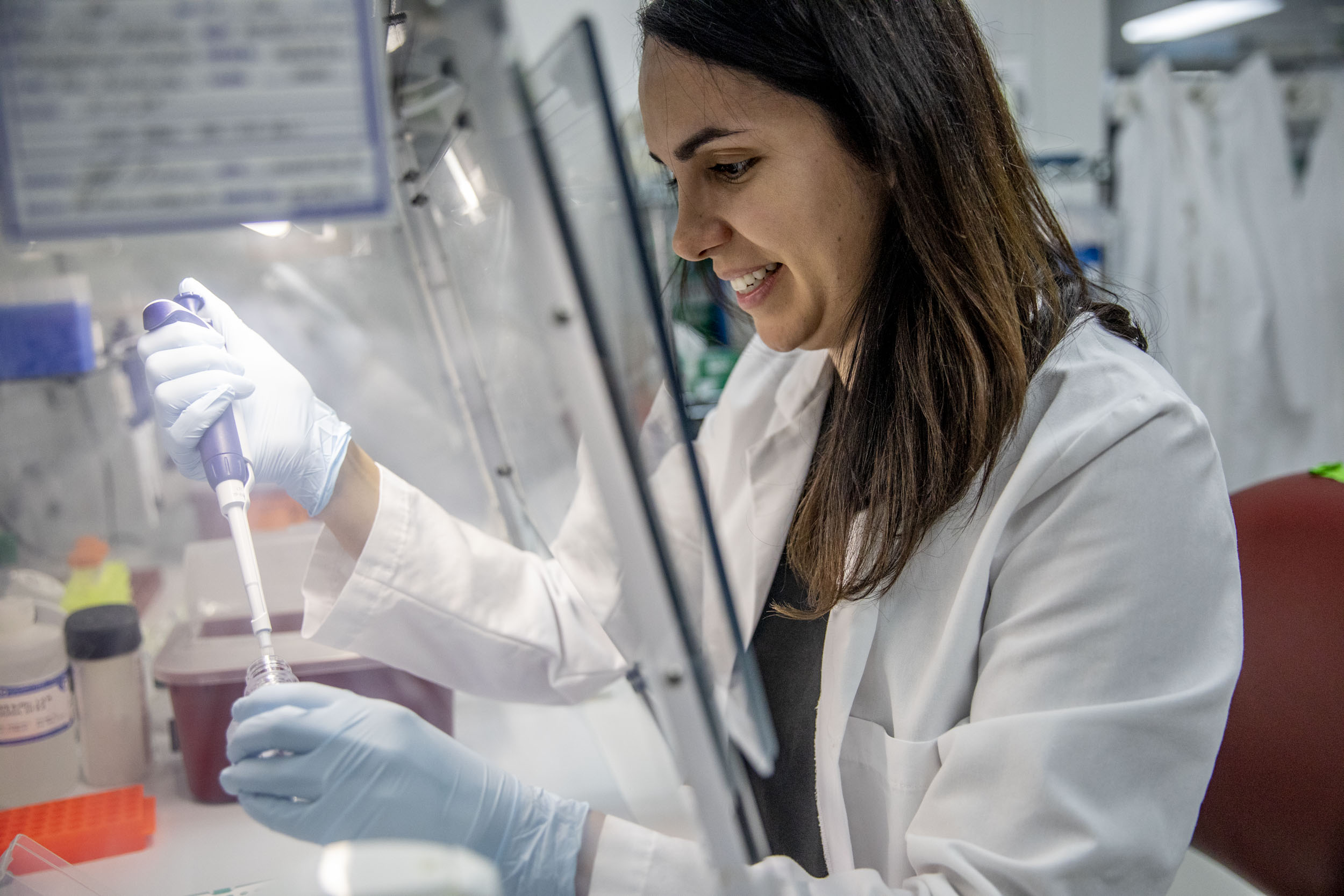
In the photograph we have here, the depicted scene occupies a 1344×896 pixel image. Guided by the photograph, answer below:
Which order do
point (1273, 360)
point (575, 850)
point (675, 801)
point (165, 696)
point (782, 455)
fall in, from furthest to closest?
point (1273, 360) < point (782, 455) < point (165, 696) < point (575, 850) < point (675, 801)

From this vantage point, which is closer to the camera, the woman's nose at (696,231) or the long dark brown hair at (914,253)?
the long dark brown hair at (914,253)

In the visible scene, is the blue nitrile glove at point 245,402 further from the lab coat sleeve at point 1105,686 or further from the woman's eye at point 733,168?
the lab coat sleeve at point 1105,686

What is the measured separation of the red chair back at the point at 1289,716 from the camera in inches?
38.8

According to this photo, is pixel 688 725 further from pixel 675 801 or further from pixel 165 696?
pixel 165 696

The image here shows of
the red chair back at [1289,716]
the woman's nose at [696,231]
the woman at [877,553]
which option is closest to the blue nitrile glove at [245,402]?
the woman at [877,553]

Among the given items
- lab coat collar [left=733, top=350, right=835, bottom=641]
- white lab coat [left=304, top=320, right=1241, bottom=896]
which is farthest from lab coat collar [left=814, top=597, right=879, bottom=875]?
lab coat collar [left=733, top=350, right=835, bottom=641]

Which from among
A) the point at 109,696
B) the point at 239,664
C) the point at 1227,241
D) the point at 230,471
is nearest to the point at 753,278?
the point at 230,471

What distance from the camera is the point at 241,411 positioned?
80 cm

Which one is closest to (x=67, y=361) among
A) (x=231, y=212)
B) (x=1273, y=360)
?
(x=231, y=212)

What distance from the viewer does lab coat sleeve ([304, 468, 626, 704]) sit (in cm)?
91

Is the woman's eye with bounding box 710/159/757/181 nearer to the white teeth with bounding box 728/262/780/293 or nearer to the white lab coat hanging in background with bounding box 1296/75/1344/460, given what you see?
the white teeth with bounding box 728/262/780/293

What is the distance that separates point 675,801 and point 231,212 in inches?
21.7

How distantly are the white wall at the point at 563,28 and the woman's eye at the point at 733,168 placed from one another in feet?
0.43

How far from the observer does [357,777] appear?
70 centimetres
